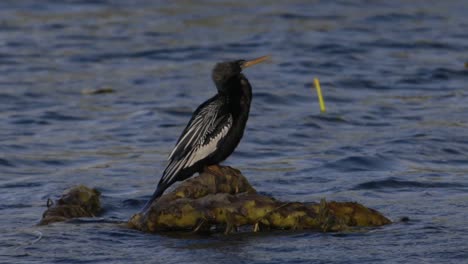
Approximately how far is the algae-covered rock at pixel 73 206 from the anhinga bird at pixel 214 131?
1.92ft

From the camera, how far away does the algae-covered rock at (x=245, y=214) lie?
834 centimetres

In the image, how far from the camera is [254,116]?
1451cm

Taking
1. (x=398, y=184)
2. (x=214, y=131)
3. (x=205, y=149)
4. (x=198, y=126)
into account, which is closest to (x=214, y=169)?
(x=205, y=149)

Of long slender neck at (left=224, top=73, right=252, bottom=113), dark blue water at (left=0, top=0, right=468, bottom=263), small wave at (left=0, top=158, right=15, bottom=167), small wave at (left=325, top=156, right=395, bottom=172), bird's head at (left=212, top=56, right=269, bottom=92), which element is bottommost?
small wave at (left=325, top=156, right=395, bottom=172)

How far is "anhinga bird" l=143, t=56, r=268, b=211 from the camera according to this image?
30.0 ft

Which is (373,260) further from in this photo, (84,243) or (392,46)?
(392,46)

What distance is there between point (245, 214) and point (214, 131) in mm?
1062

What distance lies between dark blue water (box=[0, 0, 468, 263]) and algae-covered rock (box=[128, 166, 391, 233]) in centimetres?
10

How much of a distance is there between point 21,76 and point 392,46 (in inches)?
216

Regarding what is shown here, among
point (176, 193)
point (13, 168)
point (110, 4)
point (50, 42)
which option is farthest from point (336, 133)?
point (110, 4)

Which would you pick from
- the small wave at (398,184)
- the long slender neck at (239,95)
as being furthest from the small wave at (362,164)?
the long slender neck at (239,95)

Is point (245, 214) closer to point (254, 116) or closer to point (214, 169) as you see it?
point (214, 169)

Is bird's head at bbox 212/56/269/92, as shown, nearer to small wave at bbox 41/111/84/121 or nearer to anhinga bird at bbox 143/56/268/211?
anhinga bird at bbox 143/56/268/211

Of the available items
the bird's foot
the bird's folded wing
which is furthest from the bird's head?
the bird's foot
